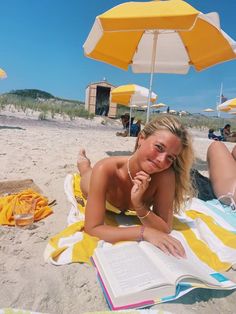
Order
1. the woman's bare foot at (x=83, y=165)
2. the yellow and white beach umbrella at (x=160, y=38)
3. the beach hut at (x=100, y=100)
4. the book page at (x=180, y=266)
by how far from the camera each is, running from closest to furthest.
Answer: the book page at (x=180, y=266)
the woman's bare foot at (x=83, y=165)
the yellow and white beach umbrella at (x=160, y=38)
the beach hut at (x=100, y=100)

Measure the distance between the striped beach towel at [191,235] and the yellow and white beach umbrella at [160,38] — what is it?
2.62 m

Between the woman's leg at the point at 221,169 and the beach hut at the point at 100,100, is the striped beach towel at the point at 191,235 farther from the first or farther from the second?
the beach hut at the point at 100,100

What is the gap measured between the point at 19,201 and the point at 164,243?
142cm

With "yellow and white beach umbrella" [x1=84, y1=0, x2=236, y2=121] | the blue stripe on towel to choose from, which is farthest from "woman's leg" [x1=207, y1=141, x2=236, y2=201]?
"yellow and white beach umbrella" [x1=84, y1=0, x2=236, y2=121]

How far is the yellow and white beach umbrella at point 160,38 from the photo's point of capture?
413 centimetres

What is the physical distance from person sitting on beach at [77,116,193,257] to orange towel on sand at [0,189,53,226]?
2.26ft

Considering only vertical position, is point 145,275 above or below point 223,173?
below

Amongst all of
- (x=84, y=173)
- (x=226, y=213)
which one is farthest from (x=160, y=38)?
(x=226, y=213)

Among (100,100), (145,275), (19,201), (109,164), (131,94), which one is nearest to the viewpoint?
(145,275)

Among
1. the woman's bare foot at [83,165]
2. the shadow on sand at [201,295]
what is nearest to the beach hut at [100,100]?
the woman's bare foot at [83,165]

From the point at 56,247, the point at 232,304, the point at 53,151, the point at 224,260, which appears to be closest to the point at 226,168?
the point at 224,260

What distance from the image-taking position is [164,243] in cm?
182

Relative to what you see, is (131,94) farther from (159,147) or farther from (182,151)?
(159,147)

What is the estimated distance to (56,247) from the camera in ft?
6.34
